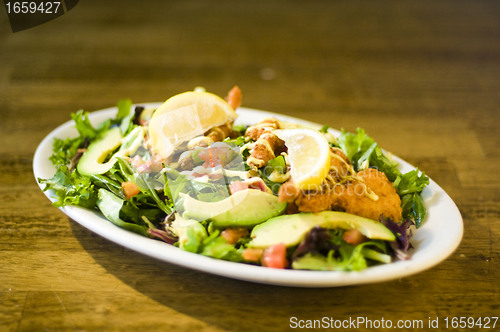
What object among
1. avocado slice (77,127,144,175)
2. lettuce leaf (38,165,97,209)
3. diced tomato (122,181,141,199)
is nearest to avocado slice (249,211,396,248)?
diced tomato (122,181,141,199)

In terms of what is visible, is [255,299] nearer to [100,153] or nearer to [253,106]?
[100,153]

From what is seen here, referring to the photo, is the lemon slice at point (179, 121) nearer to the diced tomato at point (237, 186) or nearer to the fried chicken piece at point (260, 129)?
the fried chicken piece at point (260, 129)

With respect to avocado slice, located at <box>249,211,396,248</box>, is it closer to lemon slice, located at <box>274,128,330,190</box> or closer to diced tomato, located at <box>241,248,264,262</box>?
diced tomato, located at <box>241,248,264,262</box>

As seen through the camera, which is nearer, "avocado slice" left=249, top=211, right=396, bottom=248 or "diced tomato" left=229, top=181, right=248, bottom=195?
"avocado slice" left=249, top=211, right=396, bottom=248

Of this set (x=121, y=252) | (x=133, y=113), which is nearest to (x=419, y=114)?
(x=133, y=113)

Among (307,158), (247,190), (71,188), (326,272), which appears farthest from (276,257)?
(71,188)
